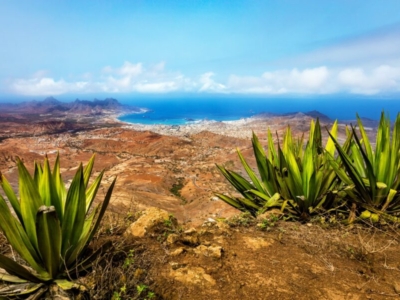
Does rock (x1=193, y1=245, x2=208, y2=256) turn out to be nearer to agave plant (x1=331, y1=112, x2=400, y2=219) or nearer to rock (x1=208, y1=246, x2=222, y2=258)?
rock (x1=208, y1=246, x2=222, y2=258)

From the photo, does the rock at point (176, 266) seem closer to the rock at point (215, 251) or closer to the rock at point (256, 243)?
the rock at point (215, 251)

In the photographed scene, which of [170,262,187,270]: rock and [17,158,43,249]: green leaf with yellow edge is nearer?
[17,158,43,249]: green leaf with yellow edge

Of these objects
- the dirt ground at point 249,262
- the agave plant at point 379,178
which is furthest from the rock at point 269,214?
the agave plant at point 379,178

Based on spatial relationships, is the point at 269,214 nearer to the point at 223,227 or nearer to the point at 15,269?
the point at 223,227

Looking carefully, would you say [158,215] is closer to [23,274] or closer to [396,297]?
[23,274]

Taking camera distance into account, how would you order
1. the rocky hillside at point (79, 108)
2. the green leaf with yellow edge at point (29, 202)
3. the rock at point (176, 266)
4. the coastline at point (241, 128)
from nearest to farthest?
the green leaf with yellow edge at point (29, 202) → the rock at point (176, 266) → the coastline at point (241, 128) → the rocky hillside at point (79, 108)

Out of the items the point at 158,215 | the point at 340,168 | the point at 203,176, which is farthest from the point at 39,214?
the point at 203,176

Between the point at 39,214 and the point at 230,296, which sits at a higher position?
the point at 39,214

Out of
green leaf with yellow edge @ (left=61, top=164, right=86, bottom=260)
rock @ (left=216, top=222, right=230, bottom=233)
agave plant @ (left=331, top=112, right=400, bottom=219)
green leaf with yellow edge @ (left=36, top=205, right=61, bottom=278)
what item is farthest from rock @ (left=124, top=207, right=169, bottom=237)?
agave plant @ (left=331, top=112, right=400, bottom=219)
